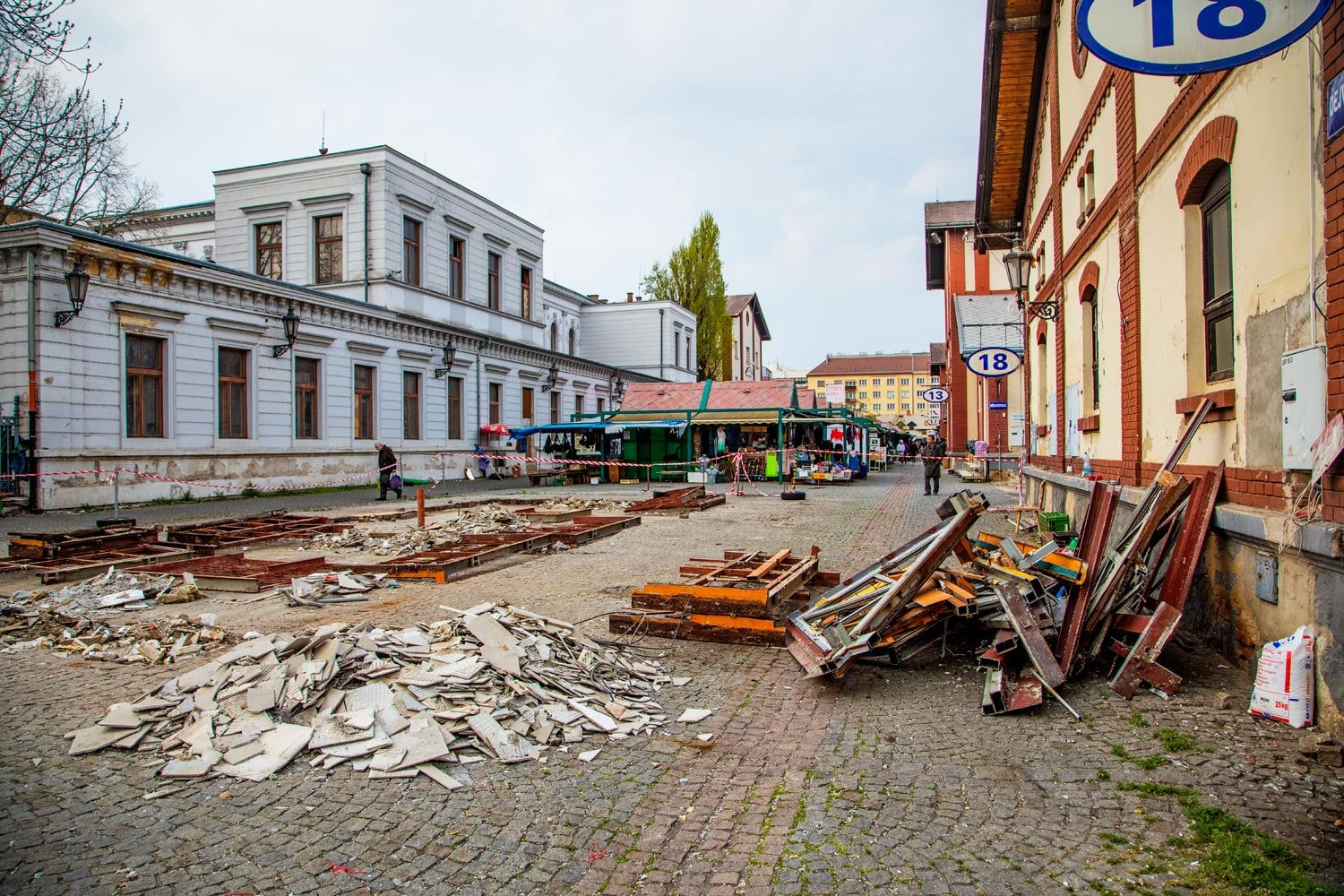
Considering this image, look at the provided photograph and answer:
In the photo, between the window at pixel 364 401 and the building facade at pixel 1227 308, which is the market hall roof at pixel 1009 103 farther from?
the window at pixel 364 401

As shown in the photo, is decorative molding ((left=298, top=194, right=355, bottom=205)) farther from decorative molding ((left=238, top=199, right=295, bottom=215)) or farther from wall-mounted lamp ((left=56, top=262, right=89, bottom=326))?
wall-mounted lamp ((left=56, top=262, right=89, bottom=326))

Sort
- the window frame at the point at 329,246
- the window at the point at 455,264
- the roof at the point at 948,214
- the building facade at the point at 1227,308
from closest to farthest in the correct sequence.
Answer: the building facade at the point at 1227,308 < the window frame at the point at 329,246 < the window at the point at 455,264 < the roof at the point at 948,214

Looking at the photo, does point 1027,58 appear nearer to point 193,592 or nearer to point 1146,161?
point 1146,161

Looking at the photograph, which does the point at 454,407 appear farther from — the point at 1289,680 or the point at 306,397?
the point at 1289,680

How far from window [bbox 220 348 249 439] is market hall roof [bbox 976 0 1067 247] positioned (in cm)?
1902

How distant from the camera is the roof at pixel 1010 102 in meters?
13.5

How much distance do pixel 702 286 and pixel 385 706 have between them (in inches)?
2210

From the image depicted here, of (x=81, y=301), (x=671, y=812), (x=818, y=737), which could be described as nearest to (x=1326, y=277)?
(x=818, y=737)

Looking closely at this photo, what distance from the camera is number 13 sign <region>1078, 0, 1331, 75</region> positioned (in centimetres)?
413

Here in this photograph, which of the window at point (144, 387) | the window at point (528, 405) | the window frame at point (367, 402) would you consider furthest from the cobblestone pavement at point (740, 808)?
the window at point (528, 405)

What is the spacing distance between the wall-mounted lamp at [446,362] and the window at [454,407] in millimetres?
802

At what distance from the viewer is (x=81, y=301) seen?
16.8 m

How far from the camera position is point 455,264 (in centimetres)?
3259

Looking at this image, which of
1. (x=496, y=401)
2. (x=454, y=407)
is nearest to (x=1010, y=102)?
(x=454, y=407)
